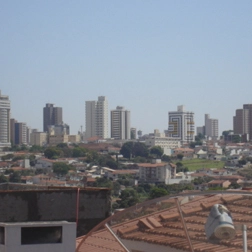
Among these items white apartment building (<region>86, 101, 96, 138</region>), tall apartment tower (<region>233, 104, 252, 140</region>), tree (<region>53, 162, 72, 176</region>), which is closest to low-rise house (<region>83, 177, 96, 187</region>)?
tree (<region>53, 162, 72, 176</region>)

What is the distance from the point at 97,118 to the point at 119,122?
4185 mm

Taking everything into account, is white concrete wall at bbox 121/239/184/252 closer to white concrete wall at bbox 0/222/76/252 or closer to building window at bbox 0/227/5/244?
white concrete wall at bbox 0/222/76/252

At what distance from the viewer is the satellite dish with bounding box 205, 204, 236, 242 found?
12.1 feet

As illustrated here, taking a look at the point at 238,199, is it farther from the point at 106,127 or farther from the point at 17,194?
the point at 106,127

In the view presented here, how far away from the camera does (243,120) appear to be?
156000mm

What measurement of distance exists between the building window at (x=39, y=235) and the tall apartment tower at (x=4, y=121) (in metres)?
134

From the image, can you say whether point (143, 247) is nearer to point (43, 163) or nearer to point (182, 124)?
point (43, 163)

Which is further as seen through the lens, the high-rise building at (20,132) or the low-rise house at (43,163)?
the high-rise building at (20,132)

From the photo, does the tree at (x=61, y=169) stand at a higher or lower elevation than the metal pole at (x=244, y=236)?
lower

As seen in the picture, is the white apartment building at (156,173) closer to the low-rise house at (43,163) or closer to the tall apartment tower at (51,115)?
the low-rise house at (43,163)

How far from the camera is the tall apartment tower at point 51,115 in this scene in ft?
611

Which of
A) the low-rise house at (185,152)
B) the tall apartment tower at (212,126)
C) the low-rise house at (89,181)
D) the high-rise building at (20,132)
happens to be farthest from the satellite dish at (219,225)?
the tall apartment tower at (212,126)

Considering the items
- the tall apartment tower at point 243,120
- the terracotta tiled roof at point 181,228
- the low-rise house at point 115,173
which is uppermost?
the tall apartment tower at point 243,120

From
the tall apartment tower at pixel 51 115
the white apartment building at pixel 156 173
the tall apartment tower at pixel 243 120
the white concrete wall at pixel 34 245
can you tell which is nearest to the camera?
the white concrete wall at pixel 34 245
